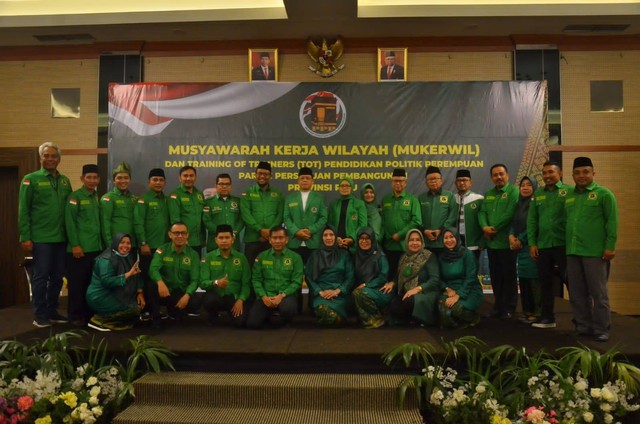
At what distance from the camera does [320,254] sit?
4.20m

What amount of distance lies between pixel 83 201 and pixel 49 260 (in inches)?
22.2

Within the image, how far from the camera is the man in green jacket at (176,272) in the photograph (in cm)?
403

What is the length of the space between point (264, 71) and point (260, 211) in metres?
2.21

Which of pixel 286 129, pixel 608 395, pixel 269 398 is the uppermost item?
pixel 286 129

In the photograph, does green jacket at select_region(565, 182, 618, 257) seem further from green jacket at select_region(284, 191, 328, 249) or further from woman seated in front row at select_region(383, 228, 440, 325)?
green jacket at select_region(284, 191, 328, 249)

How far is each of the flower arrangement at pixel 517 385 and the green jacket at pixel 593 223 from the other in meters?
0.75

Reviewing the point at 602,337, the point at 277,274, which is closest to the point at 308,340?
the point at 277,274

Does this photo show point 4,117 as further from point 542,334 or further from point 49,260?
point 542,334

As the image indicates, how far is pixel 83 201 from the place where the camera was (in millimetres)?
4188

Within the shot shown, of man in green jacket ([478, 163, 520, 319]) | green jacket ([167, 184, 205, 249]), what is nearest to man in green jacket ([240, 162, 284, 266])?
green jacket ([167, 184, 205, 249])

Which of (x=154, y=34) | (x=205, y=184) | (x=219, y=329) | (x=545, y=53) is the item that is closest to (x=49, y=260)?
(x=219, y=329)

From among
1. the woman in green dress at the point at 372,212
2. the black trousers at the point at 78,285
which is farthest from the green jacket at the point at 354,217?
the black trousers at the point at 78,285

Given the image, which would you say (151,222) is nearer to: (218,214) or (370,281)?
(218,214)

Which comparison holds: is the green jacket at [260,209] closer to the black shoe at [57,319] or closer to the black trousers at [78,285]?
the black trousers at [78,285]
